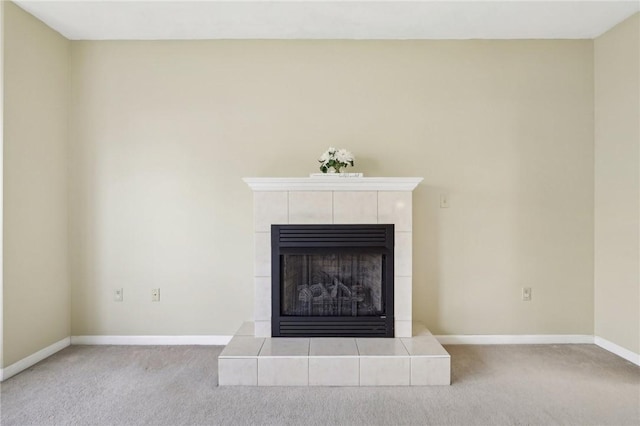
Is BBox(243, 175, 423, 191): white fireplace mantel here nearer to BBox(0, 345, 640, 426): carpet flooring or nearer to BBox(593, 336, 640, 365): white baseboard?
BBox(0, 345, 640, 426): carpet flooring

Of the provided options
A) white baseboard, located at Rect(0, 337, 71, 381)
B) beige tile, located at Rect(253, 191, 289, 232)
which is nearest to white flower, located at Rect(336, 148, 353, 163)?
beige tile, located at Rect(253, 191, 289, 232)

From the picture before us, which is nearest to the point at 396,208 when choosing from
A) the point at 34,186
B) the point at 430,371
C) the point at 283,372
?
the point at 430,371

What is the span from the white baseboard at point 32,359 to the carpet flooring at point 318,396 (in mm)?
57

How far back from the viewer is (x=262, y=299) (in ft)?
9.29

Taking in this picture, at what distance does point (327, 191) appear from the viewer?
A: 112 inches

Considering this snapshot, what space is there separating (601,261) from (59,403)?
402cm

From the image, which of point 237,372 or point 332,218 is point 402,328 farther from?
point 237,372

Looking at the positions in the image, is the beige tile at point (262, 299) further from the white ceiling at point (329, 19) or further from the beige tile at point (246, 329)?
the white ceiling at point (329, 19)

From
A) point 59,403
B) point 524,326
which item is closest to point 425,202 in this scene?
point 524,326

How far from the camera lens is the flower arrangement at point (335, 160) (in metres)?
2.87

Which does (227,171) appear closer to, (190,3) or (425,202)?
(190,3)

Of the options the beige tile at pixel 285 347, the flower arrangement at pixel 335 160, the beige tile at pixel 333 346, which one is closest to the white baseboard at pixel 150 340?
the beige tile at pixel 285 347

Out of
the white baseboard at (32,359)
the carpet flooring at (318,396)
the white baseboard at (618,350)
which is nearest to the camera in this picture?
the carpet flooring at (318,396)

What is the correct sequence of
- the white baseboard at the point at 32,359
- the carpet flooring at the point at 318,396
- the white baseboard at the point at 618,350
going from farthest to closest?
the white baseboard at the point at 618,350 < the white baseboard at the point at 32,359 < the carpet flooring at the point at 318,396
